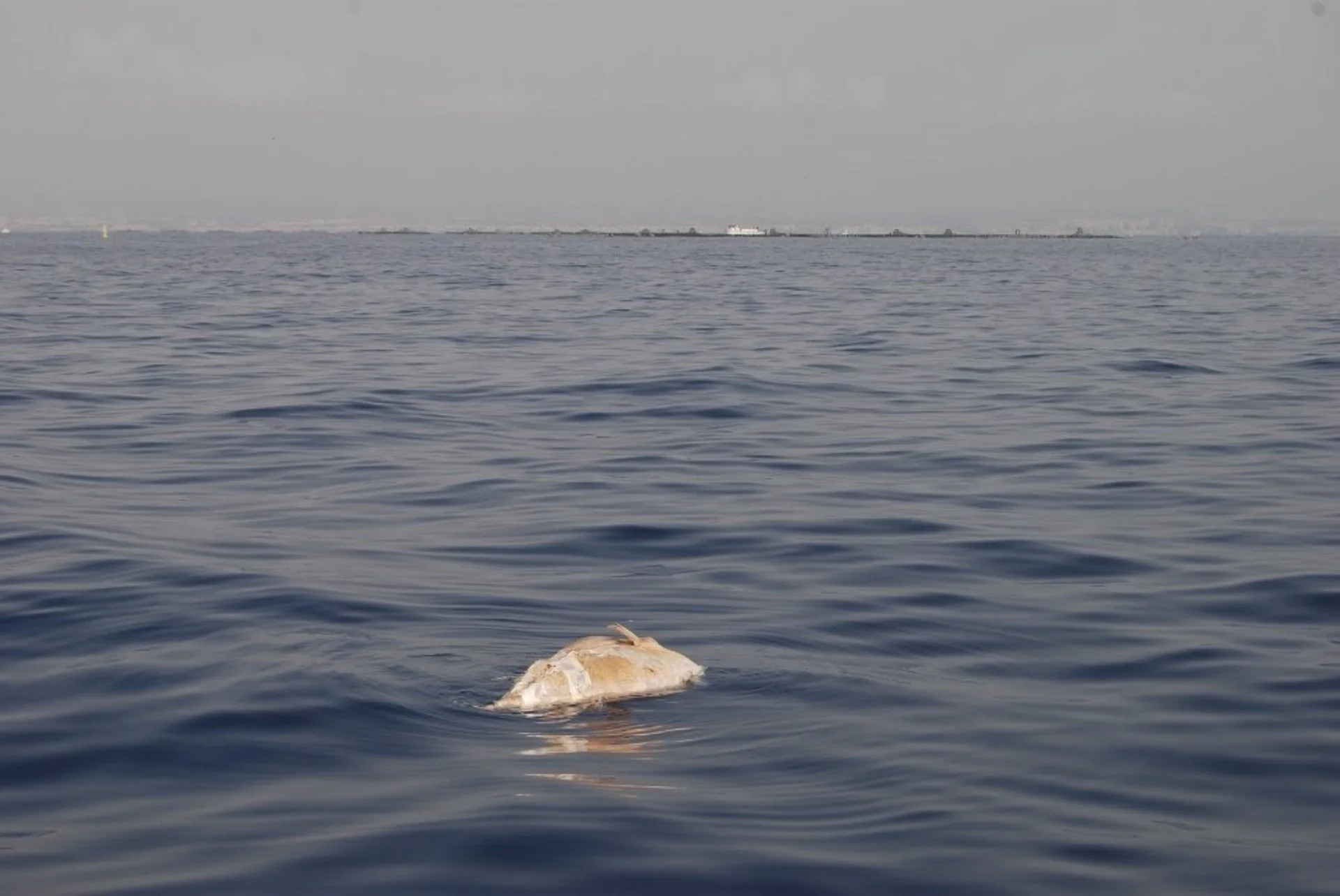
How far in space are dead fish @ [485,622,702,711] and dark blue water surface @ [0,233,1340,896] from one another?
11cm

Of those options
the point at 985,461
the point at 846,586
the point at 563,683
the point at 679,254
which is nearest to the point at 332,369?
the point at 985,461

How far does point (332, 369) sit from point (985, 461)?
465 inches

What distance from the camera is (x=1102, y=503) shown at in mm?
13461

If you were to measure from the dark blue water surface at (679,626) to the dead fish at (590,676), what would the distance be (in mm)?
111

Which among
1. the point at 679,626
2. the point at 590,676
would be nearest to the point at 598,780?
the point at 590,676

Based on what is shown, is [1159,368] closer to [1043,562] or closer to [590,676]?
[1043,562]

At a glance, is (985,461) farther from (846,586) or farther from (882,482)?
(846,586)

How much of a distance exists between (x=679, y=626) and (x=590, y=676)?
6.41 feet

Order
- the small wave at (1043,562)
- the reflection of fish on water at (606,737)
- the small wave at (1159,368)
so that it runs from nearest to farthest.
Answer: the reflection of fish on water at (606,737) → the small wave at (1043,562) → the small wave at (1159,368)

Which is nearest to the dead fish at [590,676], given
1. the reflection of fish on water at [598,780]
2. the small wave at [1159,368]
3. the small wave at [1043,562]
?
the reflection of fish on water at [598,780]

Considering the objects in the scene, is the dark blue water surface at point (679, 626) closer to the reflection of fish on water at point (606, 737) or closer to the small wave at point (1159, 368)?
the reflection of fish on water at point (606, 737)

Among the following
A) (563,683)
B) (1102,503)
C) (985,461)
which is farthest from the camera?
(985,461)

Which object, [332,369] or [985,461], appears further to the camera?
[332,369]

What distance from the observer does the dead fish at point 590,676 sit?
774cm
